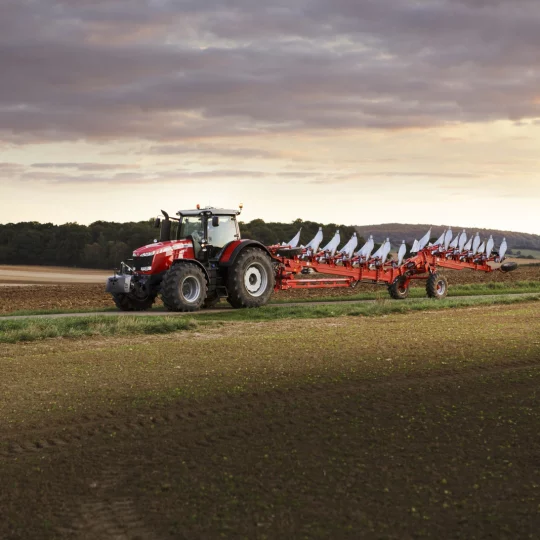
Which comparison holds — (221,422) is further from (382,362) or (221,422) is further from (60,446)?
(382,362)

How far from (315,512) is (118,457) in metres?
2.14

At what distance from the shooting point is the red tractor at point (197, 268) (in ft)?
64.0

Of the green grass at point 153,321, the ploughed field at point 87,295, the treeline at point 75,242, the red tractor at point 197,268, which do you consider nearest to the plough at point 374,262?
the ploughed field at point 87,295

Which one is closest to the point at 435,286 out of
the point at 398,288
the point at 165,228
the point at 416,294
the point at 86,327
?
the point at 398,288

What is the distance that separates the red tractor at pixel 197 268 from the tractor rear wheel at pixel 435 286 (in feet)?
20.6

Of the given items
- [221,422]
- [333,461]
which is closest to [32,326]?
[221,422]

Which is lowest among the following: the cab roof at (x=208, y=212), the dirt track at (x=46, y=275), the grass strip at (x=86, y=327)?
the grass strip at (x=86, y=327)

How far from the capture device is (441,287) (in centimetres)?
2561

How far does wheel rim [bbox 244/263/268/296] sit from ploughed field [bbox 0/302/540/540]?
774 cm

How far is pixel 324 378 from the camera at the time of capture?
1045 cm

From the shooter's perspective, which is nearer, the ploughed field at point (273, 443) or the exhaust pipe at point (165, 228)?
the ploughed field at point (273, 443)

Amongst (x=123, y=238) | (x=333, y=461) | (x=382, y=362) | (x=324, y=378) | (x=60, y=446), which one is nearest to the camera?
(x=333, y=461)

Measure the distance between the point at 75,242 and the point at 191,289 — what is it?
39.8 m

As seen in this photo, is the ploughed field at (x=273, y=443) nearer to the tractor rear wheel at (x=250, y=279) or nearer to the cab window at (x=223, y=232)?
the tractor rear wheel at (x=250, y=279)
